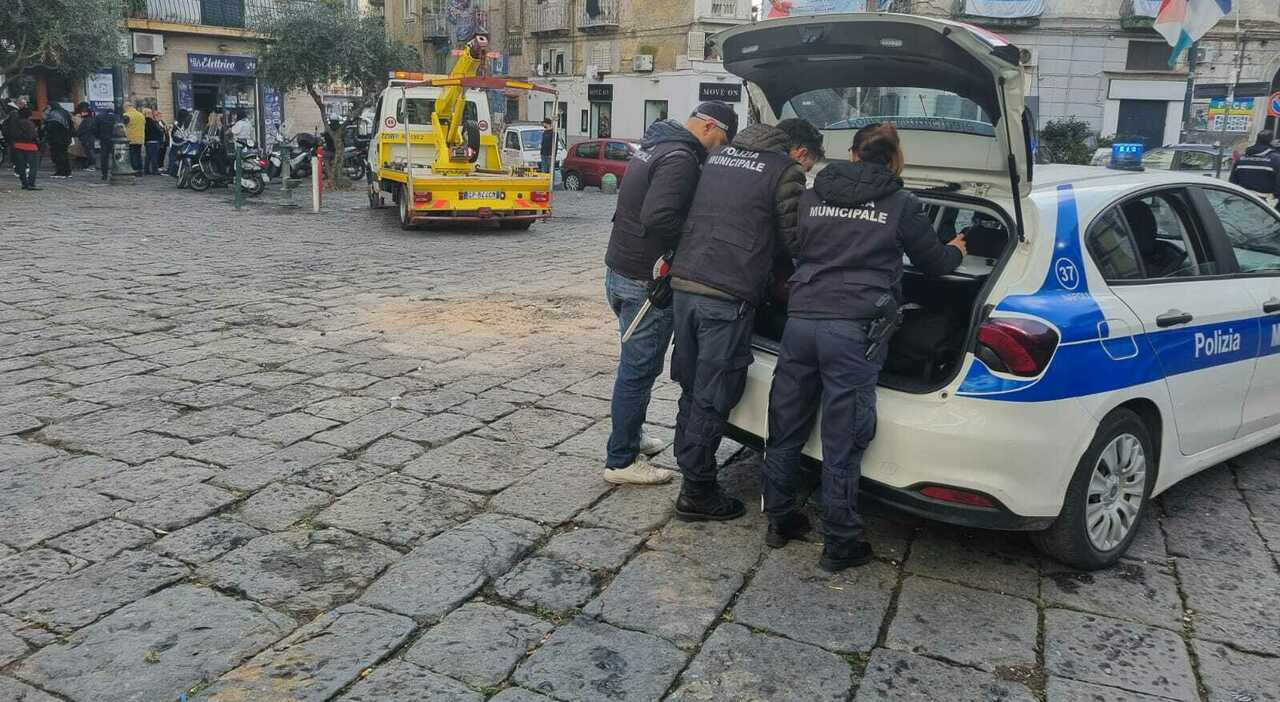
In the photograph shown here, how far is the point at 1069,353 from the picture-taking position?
138 inches

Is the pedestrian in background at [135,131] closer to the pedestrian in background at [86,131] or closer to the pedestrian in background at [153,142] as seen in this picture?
the pedestrian in background at [153,142]

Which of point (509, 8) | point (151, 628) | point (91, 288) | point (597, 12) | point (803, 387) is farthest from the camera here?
point (509, 8)

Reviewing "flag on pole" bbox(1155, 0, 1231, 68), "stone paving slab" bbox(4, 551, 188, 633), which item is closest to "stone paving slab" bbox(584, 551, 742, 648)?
"stone paving slab" bbox(4, 551, 188, 633)

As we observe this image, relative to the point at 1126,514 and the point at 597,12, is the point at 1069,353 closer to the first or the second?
the point at 1126,514

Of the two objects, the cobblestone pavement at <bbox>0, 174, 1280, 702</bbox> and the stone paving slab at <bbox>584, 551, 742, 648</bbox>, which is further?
the stone paving slab at <bbox>584, 551, 742, 648</bbox>

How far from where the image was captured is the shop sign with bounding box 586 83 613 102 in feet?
119

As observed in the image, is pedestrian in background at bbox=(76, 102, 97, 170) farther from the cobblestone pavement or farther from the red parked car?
the cobblestone pavement

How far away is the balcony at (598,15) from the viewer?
3556 centimetres

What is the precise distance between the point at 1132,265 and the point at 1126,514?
94cm

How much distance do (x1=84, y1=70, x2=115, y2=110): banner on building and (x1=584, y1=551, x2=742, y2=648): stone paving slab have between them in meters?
28.4

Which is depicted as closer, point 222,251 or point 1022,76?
point 1022,76

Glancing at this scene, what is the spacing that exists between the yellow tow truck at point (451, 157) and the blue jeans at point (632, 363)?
980 cm

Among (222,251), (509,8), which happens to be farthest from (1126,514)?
(509,8)

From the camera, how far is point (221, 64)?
30094 mm
